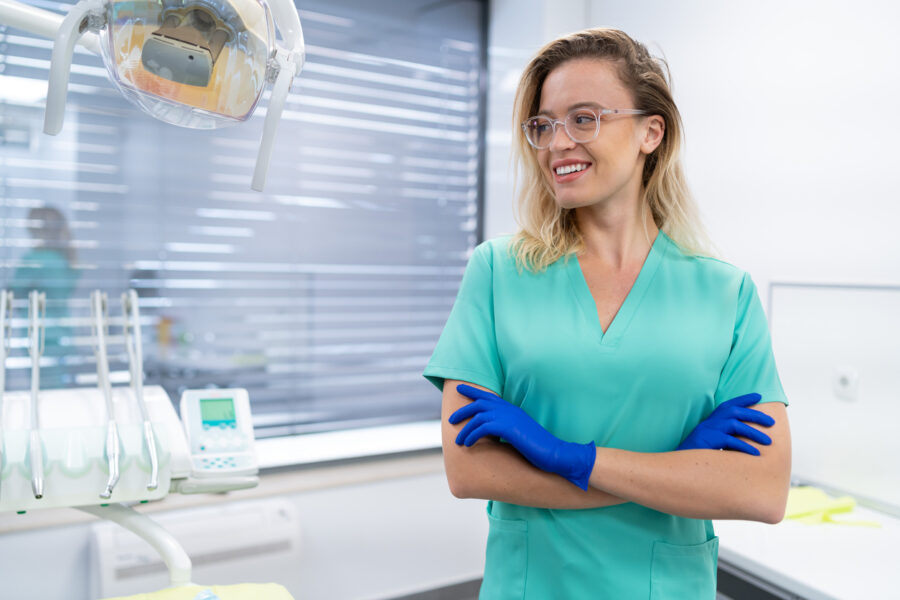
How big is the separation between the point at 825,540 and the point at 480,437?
1.11m

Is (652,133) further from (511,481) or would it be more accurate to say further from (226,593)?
(226,593)

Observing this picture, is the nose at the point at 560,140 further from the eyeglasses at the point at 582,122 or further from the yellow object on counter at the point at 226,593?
the yellow object on counter at the point at 226,593

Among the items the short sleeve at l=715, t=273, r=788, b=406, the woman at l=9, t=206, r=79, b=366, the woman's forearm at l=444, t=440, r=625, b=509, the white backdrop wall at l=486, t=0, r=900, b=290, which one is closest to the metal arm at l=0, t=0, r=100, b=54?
the woman's forearm at l=444, t=440, r=625, b=509

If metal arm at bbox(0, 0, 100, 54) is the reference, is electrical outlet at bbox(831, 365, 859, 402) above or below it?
below

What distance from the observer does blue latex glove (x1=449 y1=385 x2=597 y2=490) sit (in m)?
1.01

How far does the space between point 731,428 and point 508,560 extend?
1.34 ft

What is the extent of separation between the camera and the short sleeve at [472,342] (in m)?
1.13

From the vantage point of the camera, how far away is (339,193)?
9.00 ft

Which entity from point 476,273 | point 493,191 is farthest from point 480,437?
point 493,191

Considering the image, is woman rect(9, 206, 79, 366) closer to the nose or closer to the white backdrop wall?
the nose

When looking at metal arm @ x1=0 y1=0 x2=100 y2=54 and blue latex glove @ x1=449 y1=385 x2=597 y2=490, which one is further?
blue latex glove @ x1=449 y1=385 x2=597 y2=490

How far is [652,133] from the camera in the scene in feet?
3.87

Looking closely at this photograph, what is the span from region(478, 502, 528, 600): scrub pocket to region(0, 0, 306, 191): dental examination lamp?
734 millimetres

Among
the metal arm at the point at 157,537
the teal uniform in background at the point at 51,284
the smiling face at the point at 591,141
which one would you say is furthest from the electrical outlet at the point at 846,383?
the teal uniform in background at the point at 51,284
